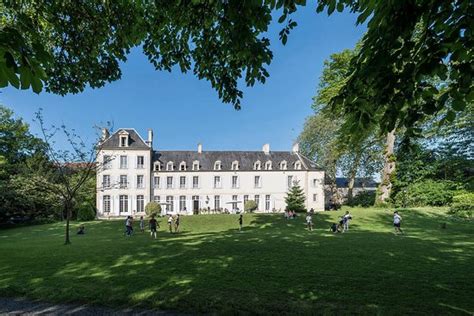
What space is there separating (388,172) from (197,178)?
25.6 metres

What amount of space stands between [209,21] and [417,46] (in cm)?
284

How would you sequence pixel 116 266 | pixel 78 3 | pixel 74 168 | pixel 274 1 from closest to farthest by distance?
1. pixel 274 1
2. pixel 78 3
3. pixel 116 266
4. pixel 74 168

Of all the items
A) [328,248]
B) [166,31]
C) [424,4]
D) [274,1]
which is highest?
[166,31]

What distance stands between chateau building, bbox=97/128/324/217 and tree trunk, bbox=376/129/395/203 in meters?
11.6

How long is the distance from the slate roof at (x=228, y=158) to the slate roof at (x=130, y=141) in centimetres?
348

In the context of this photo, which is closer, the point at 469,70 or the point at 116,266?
the point at 469,70

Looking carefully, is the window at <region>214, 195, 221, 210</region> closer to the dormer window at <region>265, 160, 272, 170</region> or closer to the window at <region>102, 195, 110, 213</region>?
the dormer window at <region>265, 160, 272, 170</region>

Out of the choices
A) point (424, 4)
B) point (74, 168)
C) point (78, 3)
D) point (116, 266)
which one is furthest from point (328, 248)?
point (74, 168)

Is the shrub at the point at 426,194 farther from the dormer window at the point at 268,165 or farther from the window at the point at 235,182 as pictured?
the window at the point at 235,182

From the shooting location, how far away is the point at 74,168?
25.3m

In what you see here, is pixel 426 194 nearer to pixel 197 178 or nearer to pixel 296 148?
pixel 296 148

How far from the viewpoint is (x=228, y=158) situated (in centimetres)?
4334

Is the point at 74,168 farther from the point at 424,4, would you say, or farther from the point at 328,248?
the point at 424,4

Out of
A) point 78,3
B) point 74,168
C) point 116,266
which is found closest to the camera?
point 78,3
